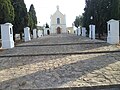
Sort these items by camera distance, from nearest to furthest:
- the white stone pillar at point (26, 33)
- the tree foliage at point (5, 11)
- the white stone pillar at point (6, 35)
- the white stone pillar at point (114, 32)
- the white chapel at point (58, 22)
Result: the white stone pillar at point (6, 35), the white stone pillar at point (114, 32), the tree foliage at point (5, 11), the white stone pillar at point (26, 33), the white chapel at point (58, 22)

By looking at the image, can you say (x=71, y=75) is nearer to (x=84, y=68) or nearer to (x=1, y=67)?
(x=84, y=68)

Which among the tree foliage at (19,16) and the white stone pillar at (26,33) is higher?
the tree foliage at (19,16)

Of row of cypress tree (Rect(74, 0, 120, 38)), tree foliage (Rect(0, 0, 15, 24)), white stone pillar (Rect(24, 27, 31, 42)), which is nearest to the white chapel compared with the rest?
row of cypress tree (Rect(74, 0, 120, 38))

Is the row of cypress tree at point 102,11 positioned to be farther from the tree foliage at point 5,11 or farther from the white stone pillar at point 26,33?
the tree foliage at point 5,11

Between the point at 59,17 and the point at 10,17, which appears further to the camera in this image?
the point at 59,17

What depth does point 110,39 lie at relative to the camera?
62.4 feet

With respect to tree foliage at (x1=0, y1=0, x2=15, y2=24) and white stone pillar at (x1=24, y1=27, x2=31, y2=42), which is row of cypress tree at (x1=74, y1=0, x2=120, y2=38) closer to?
white stone pillar at (x1=24, y1=27, x2=31, y2=42)

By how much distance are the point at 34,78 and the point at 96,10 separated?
25.6m

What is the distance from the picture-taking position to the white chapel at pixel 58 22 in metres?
83.1

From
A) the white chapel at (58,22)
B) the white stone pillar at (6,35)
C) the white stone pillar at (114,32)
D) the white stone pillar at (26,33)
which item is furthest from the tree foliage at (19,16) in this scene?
the white chapel at (58,22)

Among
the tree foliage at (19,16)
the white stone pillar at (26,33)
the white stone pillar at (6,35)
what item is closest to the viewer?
the white stone pillar at (6,35)

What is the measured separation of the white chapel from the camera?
83.1 m

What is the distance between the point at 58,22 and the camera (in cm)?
8438

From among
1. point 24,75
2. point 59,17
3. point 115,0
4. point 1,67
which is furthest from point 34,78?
point 59,17
